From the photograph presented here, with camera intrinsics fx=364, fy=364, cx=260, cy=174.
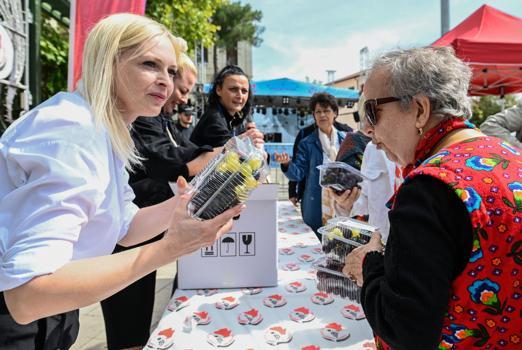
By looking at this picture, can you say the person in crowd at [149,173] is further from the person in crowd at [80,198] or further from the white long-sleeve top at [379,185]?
the white long-sleeve top at [379,185]

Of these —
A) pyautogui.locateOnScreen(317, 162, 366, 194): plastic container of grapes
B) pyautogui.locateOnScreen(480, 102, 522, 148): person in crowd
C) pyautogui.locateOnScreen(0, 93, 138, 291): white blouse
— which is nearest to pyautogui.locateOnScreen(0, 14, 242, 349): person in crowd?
pyautogui.locateOnScreen(0, 93, 138, 291): white blouse

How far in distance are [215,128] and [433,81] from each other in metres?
1.51

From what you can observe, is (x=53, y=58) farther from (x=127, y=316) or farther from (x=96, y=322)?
(x=127, y=316)

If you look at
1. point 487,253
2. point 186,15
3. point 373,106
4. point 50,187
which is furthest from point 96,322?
point 186,15

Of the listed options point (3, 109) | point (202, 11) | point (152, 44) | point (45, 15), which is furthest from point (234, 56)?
point (152, 44)

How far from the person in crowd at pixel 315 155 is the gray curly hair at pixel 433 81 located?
2.25 meters

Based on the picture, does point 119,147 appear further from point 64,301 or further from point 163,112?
point 163,112

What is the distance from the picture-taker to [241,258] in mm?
1776

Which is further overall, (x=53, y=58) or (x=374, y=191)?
(x=53, y=58)

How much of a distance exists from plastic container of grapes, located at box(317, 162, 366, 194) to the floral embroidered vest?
109cm

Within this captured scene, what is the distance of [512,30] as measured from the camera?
490 cm

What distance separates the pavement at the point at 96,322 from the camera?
9.13ft

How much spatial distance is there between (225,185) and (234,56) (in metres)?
30.5

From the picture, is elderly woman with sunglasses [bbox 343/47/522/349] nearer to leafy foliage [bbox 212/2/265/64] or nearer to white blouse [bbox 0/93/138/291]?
white blouse [bbox 0/93/138/291]
